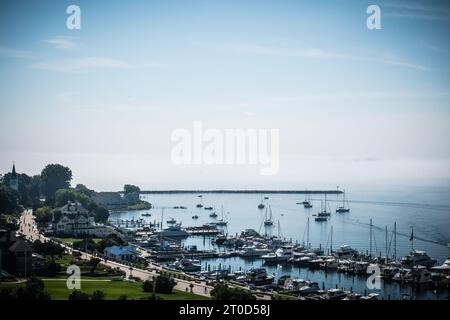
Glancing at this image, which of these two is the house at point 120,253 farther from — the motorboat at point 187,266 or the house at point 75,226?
the house at point 75,226

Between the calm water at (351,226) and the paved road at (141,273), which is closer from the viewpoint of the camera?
the paved road at (141,273)

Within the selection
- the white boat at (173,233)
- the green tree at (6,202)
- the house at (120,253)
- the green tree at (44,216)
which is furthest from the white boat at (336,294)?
the green tree at (6,202)

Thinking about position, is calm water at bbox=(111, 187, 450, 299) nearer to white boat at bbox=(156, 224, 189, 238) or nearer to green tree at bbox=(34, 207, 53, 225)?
white boat at bbox=(156, 224, 189, 238)

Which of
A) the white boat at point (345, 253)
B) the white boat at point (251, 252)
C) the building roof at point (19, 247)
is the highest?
the building roof at point (19, 247)

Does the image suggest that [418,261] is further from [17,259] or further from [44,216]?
[44,216]
